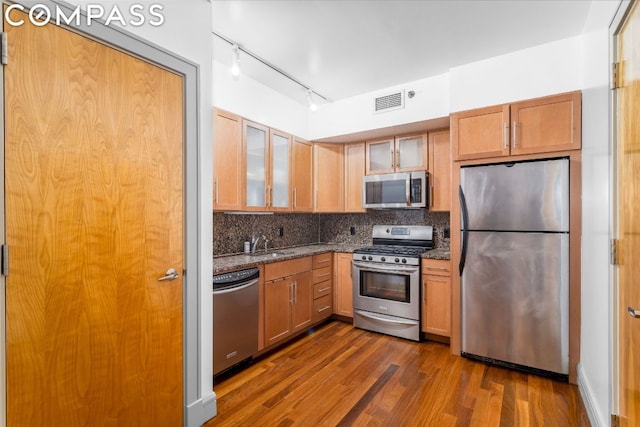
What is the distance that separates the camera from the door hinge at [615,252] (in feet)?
5.21

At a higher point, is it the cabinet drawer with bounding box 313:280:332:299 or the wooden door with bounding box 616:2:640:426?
the wooden door with bounding box 616:2:640:426

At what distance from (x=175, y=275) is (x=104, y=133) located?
83cm

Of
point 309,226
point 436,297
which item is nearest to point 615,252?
point 436,297

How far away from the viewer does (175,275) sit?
1.84 metres

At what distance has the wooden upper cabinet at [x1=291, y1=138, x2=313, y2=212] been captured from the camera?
3.69m

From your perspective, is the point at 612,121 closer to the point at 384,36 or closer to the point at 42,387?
the point at 384,36

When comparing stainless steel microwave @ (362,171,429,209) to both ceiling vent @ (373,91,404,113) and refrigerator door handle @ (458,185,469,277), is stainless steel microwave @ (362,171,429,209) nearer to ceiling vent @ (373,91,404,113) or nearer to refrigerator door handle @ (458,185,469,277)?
refrigerator door handle @ (458,185,469,277)

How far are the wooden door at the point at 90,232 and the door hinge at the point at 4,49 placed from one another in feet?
0.06

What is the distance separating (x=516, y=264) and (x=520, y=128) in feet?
3.70

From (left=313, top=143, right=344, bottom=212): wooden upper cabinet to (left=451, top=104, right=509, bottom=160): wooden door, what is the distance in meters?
1.54

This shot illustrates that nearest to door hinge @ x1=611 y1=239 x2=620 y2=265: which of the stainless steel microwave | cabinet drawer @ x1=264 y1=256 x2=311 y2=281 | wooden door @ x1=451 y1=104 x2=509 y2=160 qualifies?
wooden door @ x1=451 y1=104 x2=509 y2=160

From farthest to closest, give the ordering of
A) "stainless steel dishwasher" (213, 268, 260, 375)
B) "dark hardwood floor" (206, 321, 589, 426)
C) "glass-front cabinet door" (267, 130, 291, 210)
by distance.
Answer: "glass-front cabinet door" (267, 130, 291, 210) < "stainless steel dishwasher" (213, 268, 260, 375) < "dark hardwood floor" (206, 321, 589, 426)

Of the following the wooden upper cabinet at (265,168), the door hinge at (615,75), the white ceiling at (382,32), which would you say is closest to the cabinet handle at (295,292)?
the wooden upper cabinet at (265,168)

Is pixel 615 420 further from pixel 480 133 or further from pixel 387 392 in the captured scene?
pixel 480 133
